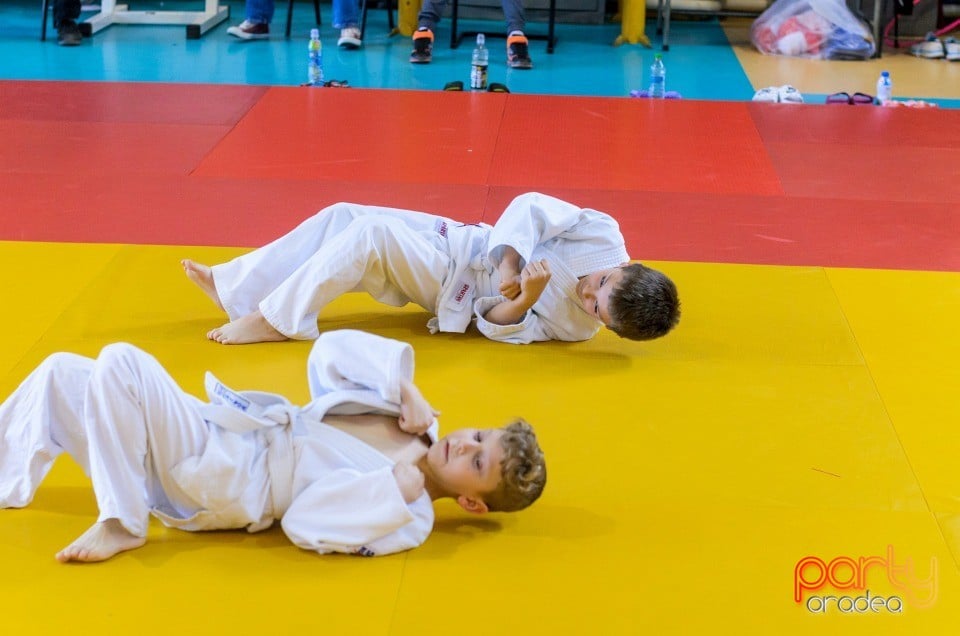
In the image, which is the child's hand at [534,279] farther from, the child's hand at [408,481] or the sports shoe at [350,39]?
the sports shoe at [350,39]

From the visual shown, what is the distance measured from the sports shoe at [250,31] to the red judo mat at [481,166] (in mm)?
2208

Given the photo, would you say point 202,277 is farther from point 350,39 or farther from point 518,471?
point 350,39

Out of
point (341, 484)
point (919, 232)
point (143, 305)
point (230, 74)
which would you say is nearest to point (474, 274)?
point (143, 305)

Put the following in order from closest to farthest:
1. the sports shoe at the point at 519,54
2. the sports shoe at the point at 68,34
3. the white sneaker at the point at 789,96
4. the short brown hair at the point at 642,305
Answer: the short brown hair at the point at 642,305, the white sneaker at the point at 789,96, the sports shoe at the point at 519,54, the sports shoe at the point at 68,34

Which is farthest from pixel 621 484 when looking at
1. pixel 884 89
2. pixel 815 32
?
pixel 815 32

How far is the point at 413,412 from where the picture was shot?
113 inches

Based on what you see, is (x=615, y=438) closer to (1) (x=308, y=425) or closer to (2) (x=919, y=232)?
(1) (x=308, y=425)

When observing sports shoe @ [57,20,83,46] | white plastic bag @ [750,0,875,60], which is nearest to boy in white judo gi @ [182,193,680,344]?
sports shoe @ [57,20,83,46]

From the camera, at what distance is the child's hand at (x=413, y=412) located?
287cm

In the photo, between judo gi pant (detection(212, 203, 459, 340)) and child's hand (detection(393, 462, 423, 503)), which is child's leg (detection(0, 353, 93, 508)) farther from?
judo gi pant (detection(212, 203, 459, 340))

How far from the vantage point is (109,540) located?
274cm

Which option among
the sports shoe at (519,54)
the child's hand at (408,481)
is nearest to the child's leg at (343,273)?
the child's hand at (408,481)

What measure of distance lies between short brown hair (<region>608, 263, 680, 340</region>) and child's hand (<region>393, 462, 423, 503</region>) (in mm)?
1119

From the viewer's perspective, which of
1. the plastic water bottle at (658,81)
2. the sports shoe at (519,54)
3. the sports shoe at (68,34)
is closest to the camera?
the plastic water bottle at (658,81)
